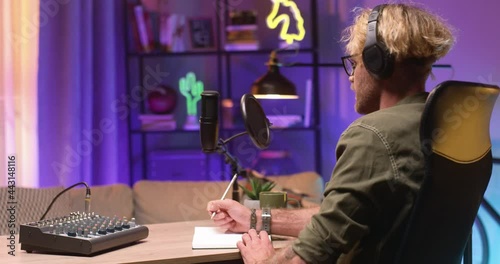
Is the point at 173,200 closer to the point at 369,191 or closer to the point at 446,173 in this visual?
the point at 369,191

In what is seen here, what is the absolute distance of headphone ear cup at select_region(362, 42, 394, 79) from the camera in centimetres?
138

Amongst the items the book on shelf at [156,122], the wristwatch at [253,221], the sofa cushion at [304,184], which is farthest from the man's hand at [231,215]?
the book on shelf at [156,122]

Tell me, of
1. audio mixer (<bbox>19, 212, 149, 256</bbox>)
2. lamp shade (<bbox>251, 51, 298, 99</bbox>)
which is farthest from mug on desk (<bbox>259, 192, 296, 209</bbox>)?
lamp shade (<bbox>251, 51, 298, 99</bbox>)

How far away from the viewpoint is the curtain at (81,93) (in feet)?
12.2

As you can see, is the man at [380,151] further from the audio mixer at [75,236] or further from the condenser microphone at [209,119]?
the condenser microphone at [209,119]

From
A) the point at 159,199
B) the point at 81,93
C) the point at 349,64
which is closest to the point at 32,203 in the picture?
the point at 159,199

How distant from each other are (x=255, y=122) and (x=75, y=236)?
0.64 meters

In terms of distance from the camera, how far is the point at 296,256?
1.34m

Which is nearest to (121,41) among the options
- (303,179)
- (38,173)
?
(38,173)

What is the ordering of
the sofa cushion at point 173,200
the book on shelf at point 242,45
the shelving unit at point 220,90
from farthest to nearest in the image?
1. the shelving unit at point 220,90
2. the book on shelf at point 242,45
3. the sofa cushion at point 173,200

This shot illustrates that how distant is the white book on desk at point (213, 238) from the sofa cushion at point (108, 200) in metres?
1.45

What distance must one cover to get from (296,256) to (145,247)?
1.75ft

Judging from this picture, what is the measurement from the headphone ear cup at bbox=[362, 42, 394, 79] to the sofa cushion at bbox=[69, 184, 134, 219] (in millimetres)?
2145

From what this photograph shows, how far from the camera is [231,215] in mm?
1836
